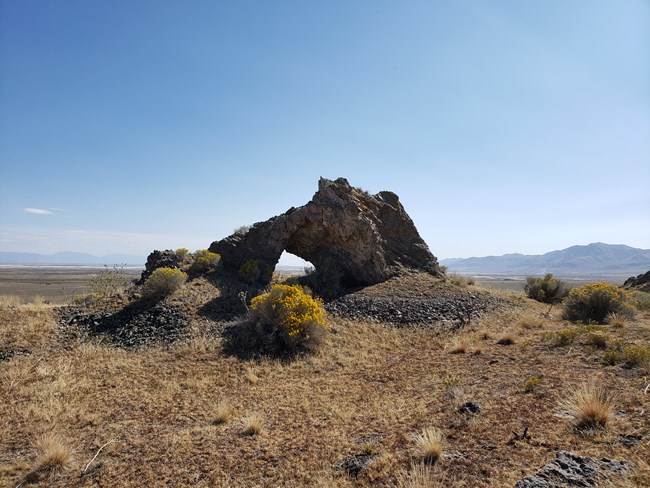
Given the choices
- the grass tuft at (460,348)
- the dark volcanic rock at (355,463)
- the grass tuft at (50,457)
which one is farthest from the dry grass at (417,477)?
the grass tuft at (460,348)

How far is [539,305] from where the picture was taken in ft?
60.1

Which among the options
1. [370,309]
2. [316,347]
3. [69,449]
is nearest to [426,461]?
[69,449]

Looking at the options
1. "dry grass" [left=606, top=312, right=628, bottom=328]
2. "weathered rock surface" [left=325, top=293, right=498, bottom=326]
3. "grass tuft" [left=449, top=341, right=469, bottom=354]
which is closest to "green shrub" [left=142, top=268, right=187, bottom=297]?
"weathered rock surface" [left=325, top=293, right=498, bottom=326]

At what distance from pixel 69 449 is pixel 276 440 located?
335 cm

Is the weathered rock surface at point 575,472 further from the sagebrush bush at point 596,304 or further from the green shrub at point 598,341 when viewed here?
the sagebrush bush at point 596,304

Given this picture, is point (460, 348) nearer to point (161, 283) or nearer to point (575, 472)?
point (575, 472)

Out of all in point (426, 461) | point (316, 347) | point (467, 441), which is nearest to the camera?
point (426, 461)

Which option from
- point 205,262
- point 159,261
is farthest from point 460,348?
point 159,261

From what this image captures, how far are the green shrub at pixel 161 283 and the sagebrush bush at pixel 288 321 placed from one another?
4.20 meters

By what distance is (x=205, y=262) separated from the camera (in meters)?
17.6

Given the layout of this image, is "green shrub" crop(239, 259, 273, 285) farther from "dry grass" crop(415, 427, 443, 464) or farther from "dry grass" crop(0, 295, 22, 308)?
"dry grass" crop(415, 427, 443, 464)

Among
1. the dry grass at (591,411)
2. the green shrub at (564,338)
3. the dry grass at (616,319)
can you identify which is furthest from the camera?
the dry grass at (616,319)

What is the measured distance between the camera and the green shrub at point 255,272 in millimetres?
16938

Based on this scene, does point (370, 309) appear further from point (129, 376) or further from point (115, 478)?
point (115, 478)
